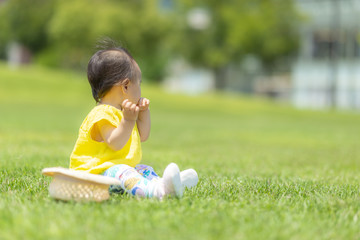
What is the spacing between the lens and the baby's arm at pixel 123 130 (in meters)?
3.54

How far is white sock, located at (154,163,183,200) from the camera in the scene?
329cm

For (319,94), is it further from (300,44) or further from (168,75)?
(168,75)

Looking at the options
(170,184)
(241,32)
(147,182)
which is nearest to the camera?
(170,184)

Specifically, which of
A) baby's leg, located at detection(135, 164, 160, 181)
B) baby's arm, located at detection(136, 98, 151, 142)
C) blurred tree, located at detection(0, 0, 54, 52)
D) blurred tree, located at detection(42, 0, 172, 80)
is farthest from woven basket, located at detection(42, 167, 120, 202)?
blurred tree, located at detection(0, 0, 54, 52)

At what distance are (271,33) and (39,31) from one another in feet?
79.8

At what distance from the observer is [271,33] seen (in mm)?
39625

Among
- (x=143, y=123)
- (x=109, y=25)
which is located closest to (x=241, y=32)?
(x=109, y=25)

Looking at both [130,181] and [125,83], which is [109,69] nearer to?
[125,83]

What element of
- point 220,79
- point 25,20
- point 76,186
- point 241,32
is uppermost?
point 25,20

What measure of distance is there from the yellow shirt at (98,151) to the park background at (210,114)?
0.33 m

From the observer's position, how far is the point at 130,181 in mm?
3549

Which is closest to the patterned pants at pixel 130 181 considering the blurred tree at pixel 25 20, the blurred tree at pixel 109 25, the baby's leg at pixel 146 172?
the baby's leg at pixel 146 172

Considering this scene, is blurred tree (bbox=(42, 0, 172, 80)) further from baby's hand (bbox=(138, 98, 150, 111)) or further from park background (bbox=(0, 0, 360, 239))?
baby's hand (bbox=(138, 98, 150, 111))

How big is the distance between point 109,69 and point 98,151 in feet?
1.94
